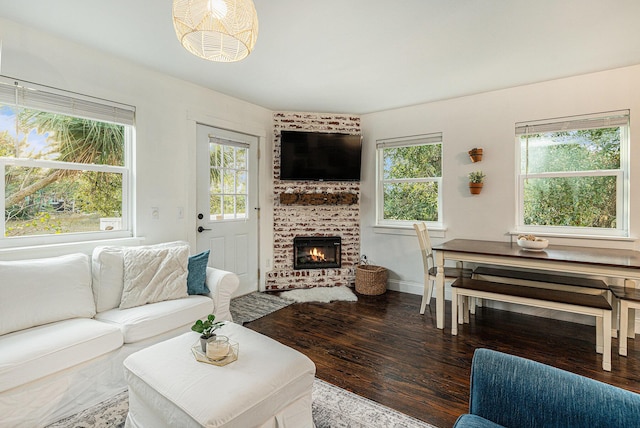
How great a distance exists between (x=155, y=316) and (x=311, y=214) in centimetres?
257

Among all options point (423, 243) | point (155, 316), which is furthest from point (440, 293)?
point (155, 316)

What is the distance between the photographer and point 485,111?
3.54 metres

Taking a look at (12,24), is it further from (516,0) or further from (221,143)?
(516,0)

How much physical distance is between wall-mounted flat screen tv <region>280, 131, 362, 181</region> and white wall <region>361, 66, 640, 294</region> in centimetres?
25

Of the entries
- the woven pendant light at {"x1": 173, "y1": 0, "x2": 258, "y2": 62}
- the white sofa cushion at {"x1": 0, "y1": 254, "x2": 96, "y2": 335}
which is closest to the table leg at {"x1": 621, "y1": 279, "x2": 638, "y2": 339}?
the woven pendant light at {"x1": 173, "y1": 0, "x2": 258, "y2": 62}

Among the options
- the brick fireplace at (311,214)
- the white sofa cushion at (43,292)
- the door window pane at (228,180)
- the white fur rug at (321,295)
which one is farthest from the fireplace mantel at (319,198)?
the white sofa cushion at (43,292)

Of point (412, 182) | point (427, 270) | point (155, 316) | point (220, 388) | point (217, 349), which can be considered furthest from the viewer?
point (412, 182)

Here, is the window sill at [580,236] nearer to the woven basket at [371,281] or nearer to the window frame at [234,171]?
the woven basket at [371,281]

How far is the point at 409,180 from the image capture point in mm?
4199

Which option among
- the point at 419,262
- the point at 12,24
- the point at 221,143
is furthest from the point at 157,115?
the point at 419,262

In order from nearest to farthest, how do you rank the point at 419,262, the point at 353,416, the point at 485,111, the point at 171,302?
the point at 353,416, the point at 171,302, the point at 485,111, the point at 419,262

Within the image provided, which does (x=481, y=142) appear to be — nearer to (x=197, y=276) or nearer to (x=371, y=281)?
(x=371, y=281)

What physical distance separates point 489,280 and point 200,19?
3.30 meters

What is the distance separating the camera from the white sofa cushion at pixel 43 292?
1834 mm
